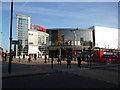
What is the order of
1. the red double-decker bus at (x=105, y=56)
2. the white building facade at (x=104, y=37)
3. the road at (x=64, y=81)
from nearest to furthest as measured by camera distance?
the road at (x=64, y=81), the red double-decker bus at (x=105, y=56), the white building facade at (x=104, y=37)

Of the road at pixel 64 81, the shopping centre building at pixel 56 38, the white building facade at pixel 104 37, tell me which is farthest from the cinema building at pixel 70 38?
the road at pixel 64 81

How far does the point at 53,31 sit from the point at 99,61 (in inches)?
2251

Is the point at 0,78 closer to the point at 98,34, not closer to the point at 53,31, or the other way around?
the point at 53,31

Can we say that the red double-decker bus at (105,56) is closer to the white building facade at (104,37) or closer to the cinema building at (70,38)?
the cinema building at (70,38)

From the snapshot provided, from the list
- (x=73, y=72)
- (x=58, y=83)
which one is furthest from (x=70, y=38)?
(x=58, y=83)

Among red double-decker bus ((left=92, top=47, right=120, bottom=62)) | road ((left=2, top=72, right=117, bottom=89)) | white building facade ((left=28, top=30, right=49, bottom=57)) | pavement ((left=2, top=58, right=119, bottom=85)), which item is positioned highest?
white building facade ((left=28, top=30, right=49, bottom=57))

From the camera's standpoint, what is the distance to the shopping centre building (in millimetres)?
60500

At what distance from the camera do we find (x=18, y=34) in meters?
62.2

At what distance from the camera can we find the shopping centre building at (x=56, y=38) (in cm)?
6050

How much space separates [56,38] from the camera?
70.6 metres

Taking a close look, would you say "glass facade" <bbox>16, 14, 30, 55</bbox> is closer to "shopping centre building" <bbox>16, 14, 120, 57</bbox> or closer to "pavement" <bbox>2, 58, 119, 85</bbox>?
"shopping centre building" <bbox>16, 14, 120, 57</bbox>

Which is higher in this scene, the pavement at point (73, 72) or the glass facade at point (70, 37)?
the glass facade at point (70, 37)

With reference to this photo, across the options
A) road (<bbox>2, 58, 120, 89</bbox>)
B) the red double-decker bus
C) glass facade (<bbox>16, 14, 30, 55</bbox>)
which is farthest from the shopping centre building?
road (<bbox>2, 58, 120, 89</bbox>)

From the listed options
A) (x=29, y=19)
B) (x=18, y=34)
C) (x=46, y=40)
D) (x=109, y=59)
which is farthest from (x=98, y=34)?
(x=109, y=59)
